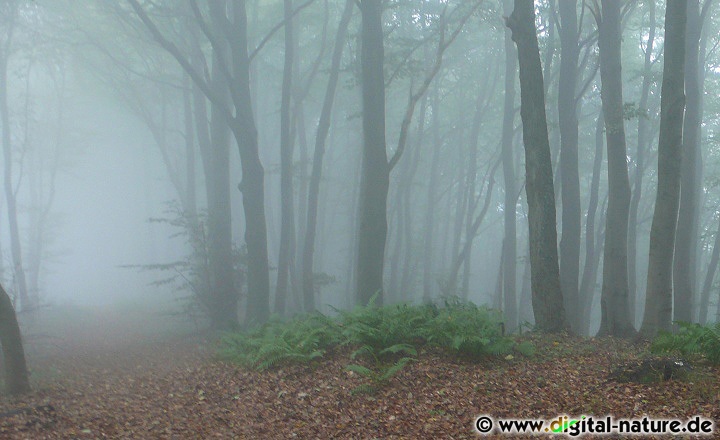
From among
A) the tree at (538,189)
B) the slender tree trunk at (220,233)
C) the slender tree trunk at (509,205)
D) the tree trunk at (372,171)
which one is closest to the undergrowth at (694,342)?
the tree at (538,189)

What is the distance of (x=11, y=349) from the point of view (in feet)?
27.5

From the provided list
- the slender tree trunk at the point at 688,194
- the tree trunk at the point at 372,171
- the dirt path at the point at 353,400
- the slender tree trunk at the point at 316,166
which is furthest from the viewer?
the slender tree trunk at the point at 316,166

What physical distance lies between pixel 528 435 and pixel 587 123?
96.2 feet

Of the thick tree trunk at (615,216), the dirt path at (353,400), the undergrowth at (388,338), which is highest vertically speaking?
the thick tree trunk at (615,216)

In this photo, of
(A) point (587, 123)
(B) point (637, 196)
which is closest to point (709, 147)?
(A) point (587, 123)

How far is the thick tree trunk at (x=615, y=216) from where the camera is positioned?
11.7m

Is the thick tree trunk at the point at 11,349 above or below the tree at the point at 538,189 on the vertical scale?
below

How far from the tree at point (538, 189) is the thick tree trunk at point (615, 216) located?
184 centimetres

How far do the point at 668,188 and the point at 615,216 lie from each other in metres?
2.50

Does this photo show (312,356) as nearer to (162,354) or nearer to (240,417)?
(240,417)

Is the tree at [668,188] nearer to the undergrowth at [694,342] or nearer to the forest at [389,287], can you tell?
the forest at [389,287]

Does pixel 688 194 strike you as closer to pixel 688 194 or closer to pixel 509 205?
pixel 688 194

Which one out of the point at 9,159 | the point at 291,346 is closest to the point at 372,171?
the point at 291,346

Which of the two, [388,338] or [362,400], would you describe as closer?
[362,400]
